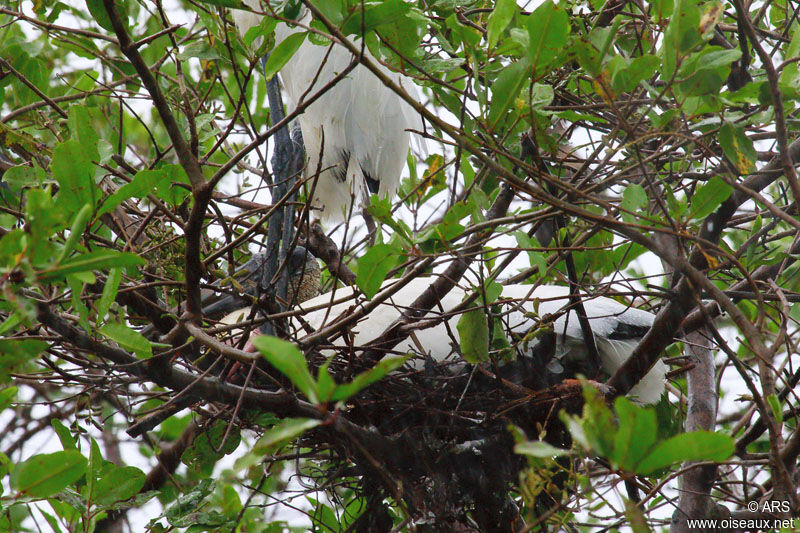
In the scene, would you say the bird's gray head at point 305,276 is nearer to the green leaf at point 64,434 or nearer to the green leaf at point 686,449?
the green leaf at point 64,434

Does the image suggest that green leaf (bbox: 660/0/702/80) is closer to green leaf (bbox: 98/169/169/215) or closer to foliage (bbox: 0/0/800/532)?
foliage (bbox: 0/0/800/532)

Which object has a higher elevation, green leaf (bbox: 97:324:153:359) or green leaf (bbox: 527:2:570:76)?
green leaf (bbox: 527:2:570:76)

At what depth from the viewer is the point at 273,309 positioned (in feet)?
4.63

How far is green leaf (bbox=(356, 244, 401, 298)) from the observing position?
112cm

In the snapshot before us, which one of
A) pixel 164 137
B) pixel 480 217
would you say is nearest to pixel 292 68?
pixel 164 137

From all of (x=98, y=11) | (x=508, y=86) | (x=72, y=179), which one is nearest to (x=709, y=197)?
(x=508, y=86)

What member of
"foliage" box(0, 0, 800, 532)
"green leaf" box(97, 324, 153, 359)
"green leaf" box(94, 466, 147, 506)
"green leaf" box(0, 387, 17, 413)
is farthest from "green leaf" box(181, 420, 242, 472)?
"green leaf" box(97, 324, 153, 359)

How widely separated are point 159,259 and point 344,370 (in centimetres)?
59

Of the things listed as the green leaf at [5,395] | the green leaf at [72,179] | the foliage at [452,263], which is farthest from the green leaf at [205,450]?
the green leaf at [72,179]

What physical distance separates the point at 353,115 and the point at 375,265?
39.4 inches

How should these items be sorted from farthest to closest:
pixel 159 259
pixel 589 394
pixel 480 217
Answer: pixel 159 259, pixel 480 217, pixel 589 394

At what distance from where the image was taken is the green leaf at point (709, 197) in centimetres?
112

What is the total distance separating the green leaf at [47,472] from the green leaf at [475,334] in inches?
24.9

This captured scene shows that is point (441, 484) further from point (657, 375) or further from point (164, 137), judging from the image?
point (164, 137)
